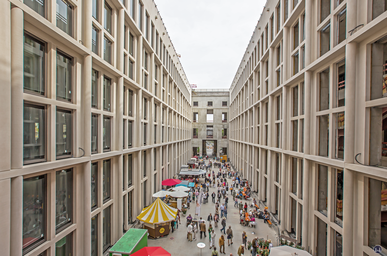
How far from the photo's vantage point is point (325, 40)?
1026cm

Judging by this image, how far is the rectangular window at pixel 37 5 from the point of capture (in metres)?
6.54

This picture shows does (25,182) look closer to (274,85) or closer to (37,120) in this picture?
(37,120)

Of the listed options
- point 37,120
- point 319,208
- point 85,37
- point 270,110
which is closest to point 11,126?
point 37,120

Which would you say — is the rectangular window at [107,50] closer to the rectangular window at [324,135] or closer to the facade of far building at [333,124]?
the facade of far building at [333,124]

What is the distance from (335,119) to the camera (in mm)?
9234

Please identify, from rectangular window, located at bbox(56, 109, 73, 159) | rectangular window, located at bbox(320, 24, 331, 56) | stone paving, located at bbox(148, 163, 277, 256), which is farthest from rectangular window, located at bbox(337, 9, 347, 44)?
stone paving, located at bbox(148, 163, 277, 256)

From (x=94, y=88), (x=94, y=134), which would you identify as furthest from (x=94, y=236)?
(x=94, y=88)

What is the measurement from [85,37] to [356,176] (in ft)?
40.9

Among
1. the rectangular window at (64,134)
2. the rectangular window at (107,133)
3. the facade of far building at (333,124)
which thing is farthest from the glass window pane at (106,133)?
the facade of far building at (333,124)

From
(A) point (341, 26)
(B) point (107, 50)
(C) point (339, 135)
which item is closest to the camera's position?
(A) point (341, 26)

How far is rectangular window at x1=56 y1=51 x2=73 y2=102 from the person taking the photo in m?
7.89

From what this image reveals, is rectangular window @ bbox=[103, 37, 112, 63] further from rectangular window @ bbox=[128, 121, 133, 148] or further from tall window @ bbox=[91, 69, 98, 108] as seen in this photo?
rectangular window @ bbox=[128, 121, 133, 148]

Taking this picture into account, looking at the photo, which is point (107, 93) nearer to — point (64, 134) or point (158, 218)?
point (64, 134)

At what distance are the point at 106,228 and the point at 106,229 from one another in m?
0.06
